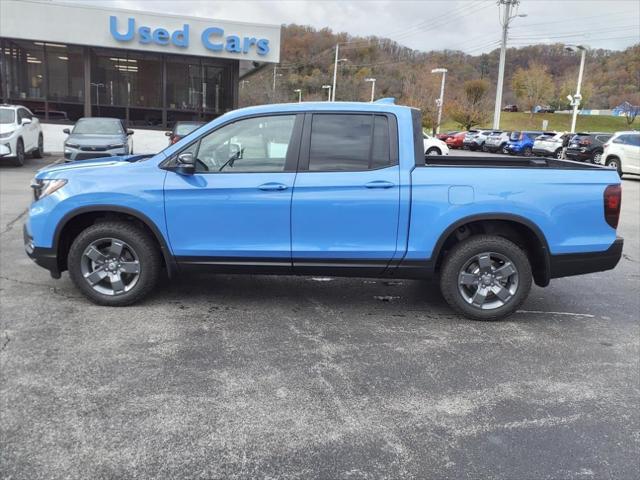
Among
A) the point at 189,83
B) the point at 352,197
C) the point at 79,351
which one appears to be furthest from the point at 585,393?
the point at 189,83

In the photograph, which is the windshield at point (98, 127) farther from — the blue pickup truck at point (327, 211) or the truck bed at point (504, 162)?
the truck bed at point (504, 162)

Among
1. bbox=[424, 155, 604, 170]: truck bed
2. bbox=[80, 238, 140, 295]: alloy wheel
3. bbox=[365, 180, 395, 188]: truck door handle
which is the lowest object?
bbox=[80, 238, 140, 295]: alloy wheel

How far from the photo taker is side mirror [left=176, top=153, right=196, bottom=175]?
4.59 m

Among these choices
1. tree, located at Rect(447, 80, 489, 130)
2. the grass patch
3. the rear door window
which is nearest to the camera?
the rear door window

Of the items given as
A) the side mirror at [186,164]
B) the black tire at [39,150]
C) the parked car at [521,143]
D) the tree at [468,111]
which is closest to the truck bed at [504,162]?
the side mirror at [186,164]

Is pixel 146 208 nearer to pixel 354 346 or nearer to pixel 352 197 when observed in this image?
pixel 352 197

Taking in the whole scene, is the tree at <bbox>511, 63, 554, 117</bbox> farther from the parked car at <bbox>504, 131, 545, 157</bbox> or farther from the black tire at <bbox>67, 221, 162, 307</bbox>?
the black tire at <bbox>67, 221, 162, 307</bbox>

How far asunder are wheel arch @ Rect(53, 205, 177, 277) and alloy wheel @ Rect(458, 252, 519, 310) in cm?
256

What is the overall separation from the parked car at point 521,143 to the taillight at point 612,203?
31.1m

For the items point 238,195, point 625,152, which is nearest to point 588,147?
point 625,152

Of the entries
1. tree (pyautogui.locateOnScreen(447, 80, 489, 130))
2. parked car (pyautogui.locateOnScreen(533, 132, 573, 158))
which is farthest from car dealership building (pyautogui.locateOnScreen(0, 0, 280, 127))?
tree (pyautogui.locateOnScreen(447, 80, 489, 130))

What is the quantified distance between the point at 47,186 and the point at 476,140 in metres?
40.6

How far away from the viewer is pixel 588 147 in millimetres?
25047

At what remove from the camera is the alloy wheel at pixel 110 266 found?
4.87 metres
